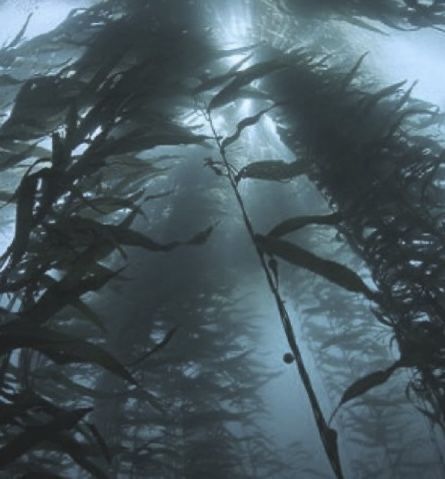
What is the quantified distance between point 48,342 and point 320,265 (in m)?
0.74

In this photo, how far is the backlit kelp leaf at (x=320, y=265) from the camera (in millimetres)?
1258

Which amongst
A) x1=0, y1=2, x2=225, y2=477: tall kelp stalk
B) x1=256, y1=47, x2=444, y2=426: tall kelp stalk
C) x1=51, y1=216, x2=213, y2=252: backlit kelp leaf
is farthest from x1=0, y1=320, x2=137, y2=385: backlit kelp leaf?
x1=256, y1=47, x2=444, y2=426: tall kelp stalk

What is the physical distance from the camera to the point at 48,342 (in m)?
1.05

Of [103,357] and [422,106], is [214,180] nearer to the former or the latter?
[422,106]

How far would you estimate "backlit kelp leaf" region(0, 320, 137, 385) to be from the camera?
3.46 ft

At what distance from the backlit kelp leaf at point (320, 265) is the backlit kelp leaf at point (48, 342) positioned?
0.56 meters

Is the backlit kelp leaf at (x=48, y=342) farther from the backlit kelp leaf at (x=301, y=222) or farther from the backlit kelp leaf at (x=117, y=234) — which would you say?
the backlit kelp leaf at (x=301, y=222)

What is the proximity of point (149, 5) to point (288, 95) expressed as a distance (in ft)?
5.49

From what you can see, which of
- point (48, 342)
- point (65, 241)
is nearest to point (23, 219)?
point (65, 241)

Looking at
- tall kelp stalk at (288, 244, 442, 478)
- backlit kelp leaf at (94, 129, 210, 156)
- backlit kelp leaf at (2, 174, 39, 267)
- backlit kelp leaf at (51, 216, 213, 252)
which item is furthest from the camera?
tall kelp stalk at (288, 244, 442, 478)

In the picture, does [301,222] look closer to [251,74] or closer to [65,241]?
[65,241]

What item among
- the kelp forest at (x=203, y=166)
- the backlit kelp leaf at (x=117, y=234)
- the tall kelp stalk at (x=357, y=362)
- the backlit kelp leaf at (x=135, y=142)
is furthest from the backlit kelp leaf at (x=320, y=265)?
the tall kelp stalk at (x=357, y=362)

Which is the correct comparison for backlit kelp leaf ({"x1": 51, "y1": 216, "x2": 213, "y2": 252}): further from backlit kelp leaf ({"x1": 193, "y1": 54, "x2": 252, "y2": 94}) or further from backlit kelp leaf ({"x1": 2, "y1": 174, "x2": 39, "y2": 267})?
backlit kelp leaf ({"x1": 193, "y1": 54, "x2": 252, "y2": 94})

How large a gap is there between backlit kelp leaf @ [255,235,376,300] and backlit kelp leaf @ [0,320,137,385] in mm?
559
